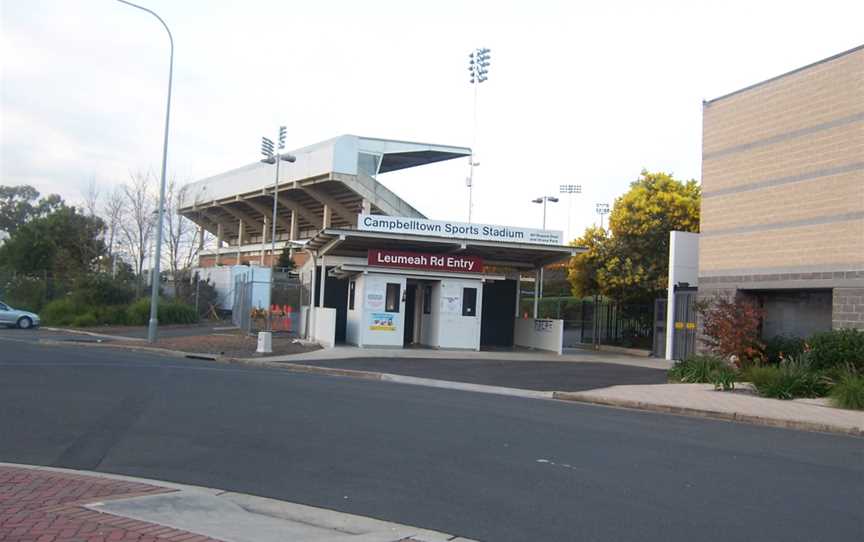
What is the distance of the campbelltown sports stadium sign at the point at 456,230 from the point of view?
27.8 m

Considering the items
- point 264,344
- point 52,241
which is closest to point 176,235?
point 52,241

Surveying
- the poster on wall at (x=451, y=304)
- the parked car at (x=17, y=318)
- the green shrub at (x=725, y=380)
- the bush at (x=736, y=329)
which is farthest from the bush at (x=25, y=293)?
the green shrub at (x=725, y=380)

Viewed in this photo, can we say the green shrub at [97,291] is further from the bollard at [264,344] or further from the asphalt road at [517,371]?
the asphalt road at [517,371]

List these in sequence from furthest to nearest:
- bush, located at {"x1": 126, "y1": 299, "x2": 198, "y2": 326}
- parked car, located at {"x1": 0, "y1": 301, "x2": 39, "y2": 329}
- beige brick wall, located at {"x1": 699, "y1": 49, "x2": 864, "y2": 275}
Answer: bush, located at {"x1": 126, "y1": 299, "x2": 198, "y2": 326} < parked car, located at {"x1": 0, "y1": 301, "x2": 39, "y2": 329} < beige brick wall, located at {"x1": 699, "y1": 49, "x2": 864, "y2": 275}

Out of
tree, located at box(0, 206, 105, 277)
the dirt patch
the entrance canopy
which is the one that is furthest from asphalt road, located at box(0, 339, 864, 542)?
tree, located at box(0, 206, 105, 277)

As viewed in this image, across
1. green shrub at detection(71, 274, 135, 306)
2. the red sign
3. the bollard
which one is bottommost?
the bollard

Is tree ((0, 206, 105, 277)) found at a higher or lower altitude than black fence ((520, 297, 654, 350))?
higher

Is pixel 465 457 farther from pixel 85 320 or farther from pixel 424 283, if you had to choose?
pixel 85 320

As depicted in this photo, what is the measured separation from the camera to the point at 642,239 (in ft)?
104

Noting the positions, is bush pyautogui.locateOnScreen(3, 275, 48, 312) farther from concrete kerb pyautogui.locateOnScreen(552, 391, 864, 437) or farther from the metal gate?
concrete kerb pyautogui.locateOnScreen(552, 391, 864, 437)

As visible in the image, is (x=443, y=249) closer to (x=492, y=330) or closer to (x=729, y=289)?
(x=492, y=330)

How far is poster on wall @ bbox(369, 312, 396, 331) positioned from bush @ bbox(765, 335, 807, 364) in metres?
12.0

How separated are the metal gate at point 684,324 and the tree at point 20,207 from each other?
69681 millimetres

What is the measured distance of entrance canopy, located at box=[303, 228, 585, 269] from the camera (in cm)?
2730
